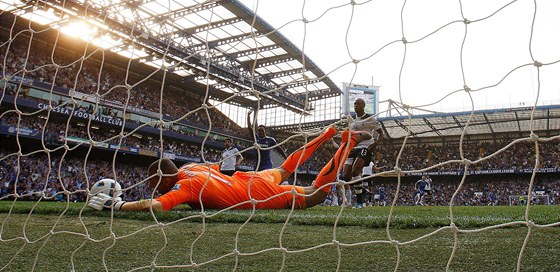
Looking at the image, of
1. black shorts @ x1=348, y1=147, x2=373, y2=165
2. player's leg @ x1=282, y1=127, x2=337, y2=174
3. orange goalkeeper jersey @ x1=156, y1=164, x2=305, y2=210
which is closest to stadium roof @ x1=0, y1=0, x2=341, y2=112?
black shorts @ x1=348, y1=147, x2=373, y2=165

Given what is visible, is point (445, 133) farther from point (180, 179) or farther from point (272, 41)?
point (180, 179)

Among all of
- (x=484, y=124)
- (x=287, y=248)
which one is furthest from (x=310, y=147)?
(x=484, y=124)

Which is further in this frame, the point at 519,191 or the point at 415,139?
the point at 415,139

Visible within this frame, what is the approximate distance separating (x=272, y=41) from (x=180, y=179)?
20406 mm

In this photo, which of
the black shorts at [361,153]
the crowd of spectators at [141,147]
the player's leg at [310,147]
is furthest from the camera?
the crowd of spectators at [141,147]

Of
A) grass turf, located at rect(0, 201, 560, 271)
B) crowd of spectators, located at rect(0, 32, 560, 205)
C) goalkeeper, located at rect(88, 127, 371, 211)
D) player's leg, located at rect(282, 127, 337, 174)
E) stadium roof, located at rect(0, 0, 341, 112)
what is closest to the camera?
grass turf, located at rect(0, 201, 560, 271)

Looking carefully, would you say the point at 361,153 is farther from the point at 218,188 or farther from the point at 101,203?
the point at 101,203

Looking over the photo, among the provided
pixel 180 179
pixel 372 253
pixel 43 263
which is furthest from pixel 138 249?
pixel 180 179

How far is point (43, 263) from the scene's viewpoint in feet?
6.83

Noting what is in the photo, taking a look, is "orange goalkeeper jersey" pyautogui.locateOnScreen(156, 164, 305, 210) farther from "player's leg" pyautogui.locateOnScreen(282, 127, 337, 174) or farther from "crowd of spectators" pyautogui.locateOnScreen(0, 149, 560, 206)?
"crowd of spectators" pyautogui.locateOnScreen(0, 149, 560, 206)

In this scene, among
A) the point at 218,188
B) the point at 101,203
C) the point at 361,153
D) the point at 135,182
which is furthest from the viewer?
the point at 135,182

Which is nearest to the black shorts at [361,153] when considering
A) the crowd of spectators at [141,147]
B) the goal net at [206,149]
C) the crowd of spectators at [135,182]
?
the goal net at [206,149]

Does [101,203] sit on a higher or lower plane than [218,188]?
lower

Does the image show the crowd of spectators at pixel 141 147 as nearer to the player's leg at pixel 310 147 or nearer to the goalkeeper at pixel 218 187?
the player's leg at pixel 310 147
